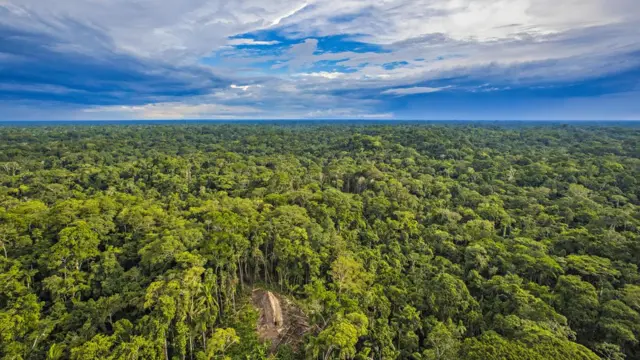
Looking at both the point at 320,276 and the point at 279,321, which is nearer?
the point at 279,321

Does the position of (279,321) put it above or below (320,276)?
below

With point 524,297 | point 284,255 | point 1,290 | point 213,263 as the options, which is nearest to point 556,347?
point 524,297

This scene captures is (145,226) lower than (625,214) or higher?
higher

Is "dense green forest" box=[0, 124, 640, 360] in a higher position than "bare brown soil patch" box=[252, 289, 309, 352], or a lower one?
higher

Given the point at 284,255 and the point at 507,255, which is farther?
the point at 507,255

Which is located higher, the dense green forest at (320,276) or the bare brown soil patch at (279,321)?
the dense green forest at (320,276)

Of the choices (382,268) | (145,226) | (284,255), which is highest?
(145,226)

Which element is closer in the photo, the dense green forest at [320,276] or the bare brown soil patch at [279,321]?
the dense green forest at [320,276]

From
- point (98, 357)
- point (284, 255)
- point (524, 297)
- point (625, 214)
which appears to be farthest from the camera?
point (625, 214)

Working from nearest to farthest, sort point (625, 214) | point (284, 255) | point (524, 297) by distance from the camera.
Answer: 1. point (524, 297)
2. point (284, 255)
3. point (625, 214)

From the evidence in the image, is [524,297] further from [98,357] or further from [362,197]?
[98,357]

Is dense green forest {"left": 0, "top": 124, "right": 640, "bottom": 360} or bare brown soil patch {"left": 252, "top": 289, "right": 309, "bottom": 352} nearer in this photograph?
dense green forest {"left": 0, "top": 124, "right": 640, "bottom": 360}
